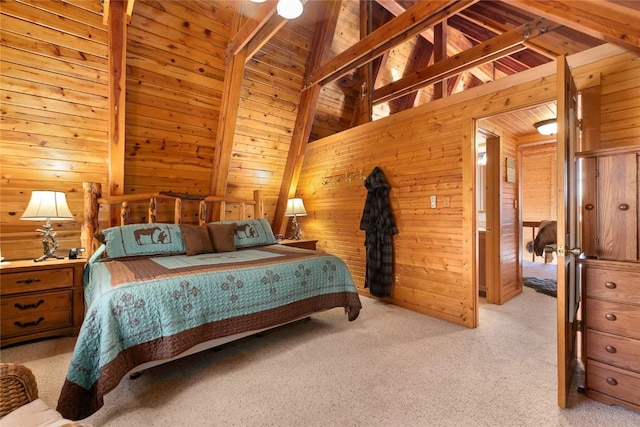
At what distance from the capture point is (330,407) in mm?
1676

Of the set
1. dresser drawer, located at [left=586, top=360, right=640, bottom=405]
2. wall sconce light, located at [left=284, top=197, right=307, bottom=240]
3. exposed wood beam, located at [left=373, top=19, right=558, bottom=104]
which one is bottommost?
dresser drawer, located at [left=586, top=360, right=640, bottom=405]

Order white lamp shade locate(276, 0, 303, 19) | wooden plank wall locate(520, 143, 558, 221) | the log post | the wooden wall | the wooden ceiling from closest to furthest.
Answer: the wooden ceiling < white lamp shade locate(276, 0, 303, 19) < the wooden wall < the log post < wooden plank wall locate(520, 143, 558, 221)

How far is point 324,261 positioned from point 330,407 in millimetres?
1266

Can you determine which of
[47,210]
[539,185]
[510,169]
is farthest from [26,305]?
[539,185]

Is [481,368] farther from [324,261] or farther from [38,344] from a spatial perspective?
[38,344]

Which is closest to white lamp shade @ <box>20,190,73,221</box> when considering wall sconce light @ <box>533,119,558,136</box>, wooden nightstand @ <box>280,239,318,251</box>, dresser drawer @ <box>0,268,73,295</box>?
dresser drawer @ <box>0,268,73,295</box>

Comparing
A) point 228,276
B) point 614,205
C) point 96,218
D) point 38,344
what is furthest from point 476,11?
point 38,344

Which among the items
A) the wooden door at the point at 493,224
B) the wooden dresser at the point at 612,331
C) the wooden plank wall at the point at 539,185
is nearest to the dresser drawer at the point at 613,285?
the wooden dresser at the point at 612,331

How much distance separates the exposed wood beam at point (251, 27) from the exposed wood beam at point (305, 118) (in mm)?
1127

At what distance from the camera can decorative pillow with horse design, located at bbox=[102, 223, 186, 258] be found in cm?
268

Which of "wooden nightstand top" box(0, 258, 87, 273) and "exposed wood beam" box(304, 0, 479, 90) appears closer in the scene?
"wooden nightstand top" box(0, 258, 87, 273)

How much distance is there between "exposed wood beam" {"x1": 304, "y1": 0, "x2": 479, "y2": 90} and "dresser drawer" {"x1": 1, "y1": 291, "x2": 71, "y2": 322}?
3618 millimetres

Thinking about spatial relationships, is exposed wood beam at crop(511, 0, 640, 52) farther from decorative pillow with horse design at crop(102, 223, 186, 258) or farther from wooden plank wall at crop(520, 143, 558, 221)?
wooden plank wall at crop(520, 143, 558, 221)

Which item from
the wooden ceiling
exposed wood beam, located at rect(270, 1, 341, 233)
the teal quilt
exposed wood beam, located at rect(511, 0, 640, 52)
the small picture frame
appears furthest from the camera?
→ exposed wood beam, located at rect(270, 1, 341, 233)
